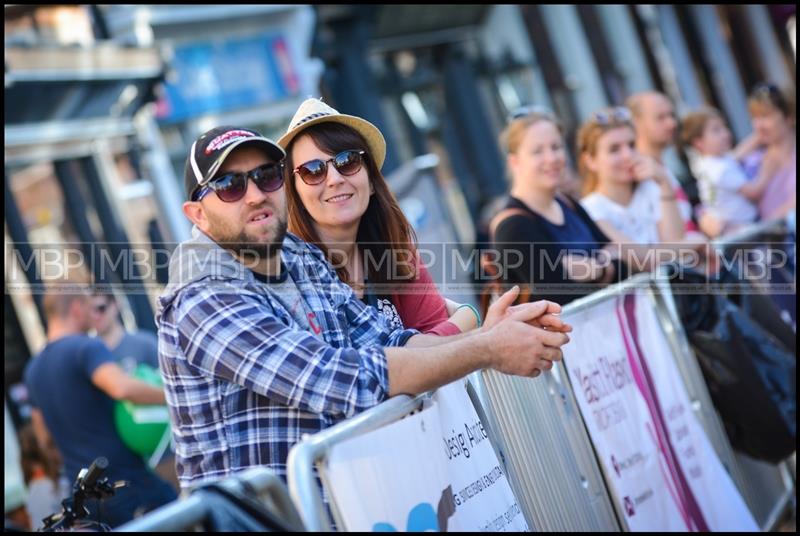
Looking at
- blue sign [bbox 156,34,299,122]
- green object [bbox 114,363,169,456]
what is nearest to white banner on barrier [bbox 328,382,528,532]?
green object [bbox 114,363,169,456]

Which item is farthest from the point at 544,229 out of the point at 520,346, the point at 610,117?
the point at 520,346

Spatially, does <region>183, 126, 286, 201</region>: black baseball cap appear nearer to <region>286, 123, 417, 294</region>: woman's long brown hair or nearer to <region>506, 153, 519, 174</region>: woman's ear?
<region>286, 123, 417, 294</region>: woman's long brown hair

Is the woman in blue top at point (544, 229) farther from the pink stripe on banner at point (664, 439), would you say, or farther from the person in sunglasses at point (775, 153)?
the person in sunglasses at point (775, 153)

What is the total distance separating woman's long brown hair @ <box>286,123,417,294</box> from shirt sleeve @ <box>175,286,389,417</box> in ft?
2.51

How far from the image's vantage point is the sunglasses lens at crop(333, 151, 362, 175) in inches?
150

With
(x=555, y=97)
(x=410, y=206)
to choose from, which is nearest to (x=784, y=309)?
(x=410, y=206)

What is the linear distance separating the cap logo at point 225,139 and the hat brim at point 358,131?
0.32 meters

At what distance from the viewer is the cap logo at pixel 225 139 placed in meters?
3.40

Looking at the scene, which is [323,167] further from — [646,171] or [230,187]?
[646,171]

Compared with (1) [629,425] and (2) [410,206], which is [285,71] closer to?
(2) [410,206]

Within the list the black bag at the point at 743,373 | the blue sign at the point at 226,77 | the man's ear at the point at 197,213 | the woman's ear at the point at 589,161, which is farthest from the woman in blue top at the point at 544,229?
the blue sign at the point at 226,77

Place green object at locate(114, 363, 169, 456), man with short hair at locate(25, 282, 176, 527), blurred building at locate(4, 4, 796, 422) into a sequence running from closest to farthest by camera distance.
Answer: man with short hair at locate(25, 282, 176, 527) < green object at locate(114, 363, 169, 456) < blurred building at locate(4, 4, 796, 422)

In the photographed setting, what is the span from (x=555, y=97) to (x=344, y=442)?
1702cm

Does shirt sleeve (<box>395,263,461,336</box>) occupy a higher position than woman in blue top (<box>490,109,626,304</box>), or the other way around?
woman in blue top (<box>490,109,626,304</box>)
